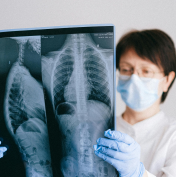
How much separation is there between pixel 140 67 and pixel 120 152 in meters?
0.51

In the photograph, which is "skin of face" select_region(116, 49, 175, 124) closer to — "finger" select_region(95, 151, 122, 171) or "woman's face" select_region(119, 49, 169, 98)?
"woman's face" select_region(119, 49, 169, 98)

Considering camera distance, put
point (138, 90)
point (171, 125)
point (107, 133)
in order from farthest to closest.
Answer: point (171, 125), point (138, 90), point (107, 133)

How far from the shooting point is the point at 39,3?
134 centimetres

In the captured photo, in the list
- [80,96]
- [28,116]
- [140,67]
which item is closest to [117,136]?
[80,96]

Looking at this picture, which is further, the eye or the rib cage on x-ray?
the eye

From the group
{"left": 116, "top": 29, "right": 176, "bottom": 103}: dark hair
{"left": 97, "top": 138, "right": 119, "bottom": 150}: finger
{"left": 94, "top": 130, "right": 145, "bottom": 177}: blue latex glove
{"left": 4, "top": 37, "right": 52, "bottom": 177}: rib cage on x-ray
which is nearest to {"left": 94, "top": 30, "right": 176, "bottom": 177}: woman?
{"left": 116, "top": 29, "right": 176, "bottom": 103}: dark hair

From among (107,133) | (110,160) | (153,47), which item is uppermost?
(153,47)

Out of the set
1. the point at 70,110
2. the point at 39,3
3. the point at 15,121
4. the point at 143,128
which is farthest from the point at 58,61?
the point at 39,3

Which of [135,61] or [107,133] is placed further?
[135,61]

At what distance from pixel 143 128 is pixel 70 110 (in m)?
0.65

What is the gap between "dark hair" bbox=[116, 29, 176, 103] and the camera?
41.7 inches

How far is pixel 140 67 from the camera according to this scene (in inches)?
41.1

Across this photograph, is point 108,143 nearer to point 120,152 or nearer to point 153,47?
point 120,152

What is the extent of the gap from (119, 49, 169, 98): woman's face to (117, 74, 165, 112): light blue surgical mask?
3cm
